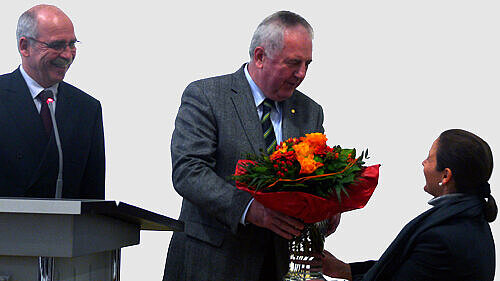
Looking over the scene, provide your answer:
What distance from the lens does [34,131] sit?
2.71 metres

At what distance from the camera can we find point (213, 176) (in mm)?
2303

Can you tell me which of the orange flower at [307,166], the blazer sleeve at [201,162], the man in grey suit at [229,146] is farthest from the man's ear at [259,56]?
the orange flower at [307,166]

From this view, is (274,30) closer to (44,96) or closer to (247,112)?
(247,112)

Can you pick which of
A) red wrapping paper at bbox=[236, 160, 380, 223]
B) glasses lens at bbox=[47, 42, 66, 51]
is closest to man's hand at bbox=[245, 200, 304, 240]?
red wrapping paper at bbox=[236, 160, 380, 223]

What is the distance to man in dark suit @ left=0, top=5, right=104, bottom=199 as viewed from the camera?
2.66m

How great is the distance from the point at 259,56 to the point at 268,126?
30cm

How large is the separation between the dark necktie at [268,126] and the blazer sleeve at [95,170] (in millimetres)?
868

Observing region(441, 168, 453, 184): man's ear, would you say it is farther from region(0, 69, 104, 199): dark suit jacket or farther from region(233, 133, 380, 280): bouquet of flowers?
region(0, 69, 104, 199): dark suit jacket

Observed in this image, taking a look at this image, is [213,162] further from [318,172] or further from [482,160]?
[482,160]

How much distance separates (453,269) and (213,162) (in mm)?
977

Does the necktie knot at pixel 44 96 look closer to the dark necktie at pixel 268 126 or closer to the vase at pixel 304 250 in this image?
the dark necktie at pixel 268 126

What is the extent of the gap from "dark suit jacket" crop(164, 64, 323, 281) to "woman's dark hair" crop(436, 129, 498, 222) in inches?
23.9

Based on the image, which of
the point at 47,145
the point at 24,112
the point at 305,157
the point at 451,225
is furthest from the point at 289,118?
the point at 24,112

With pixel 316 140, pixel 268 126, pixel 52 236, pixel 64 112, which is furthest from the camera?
pixel 64 112
